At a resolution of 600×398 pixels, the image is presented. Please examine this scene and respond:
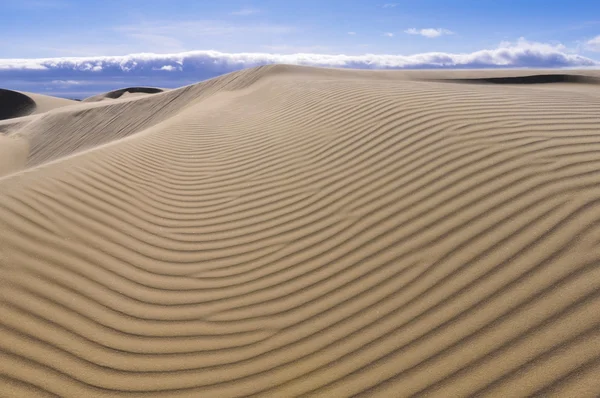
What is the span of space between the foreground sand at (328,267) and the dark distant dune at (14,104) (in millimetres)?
30464

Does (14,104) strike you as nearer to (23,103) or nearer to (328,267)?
(23,103)

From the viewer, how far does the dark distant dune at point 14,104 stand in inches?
1217

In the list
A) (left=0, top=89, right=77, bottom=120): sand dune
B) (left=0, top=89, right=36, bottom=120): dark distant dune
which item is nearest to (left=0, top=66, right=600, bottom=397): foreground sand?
(left=0, top=89, right=77, bottom=120): sand dune

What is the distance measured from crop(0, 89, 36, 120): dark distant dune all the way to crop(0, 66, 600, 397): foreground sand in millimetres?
30464

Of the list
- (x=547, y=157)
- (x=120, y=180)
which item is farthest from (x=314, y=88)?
(x=547, y=157)

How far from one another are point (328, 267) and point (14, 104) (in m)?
35.3

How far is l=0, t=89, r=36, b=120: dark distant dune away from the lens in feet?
101

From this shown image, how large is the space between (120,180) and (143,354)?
2422 millimetres

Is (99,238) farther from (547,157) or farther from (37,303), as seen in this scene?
(547,157)

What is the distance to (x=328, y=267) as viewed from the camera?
3250 millimetres

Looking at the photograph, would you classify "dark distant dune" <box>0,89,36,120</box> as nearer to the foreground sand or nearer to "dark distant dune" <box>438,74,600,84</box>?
"dark distant dune" <box>438,74,600,84</box>

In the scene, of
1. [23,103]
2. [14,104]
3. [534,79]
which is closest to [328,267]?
[534,79]

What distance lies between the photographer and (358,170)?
4379 mm

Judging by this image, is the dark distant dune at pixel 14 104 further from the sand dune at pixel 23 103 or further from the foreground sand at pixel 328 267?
the foreground sand at pixel 328 267
